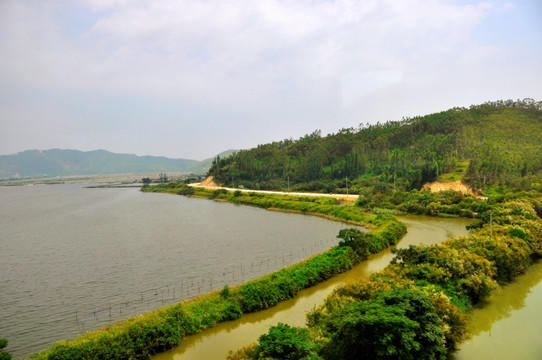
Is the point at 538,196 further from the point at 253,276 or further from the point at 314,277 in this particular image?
the point at 253,276

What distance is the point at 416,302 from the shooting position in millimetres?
15508

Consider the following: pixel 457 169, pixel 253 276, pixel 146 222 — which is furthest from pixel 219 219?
pixel 457 169

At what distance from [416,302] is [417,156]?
87939 mm

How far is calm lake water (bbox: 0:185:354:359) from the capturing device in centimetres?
2158

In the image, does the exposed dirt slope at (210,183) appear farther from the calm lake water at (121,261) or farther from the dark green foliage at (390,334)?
the dark green foliage at (390,334)

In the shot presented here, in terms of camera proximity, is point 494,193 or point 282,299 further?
point 494,193

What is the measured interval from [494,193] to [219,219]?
175 feet

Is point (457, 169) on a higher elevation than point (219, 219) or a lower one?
higher

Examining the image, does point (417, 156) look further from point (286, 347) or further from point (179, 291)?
point (286, 347)

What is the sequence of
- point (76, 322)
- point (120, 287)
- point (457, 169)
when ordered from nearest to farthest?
point (76, 322)
point (120, 287)
point (457, 169)

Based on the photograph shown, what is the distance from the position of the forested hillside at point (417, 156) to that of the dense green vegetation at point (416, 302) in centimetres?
4294

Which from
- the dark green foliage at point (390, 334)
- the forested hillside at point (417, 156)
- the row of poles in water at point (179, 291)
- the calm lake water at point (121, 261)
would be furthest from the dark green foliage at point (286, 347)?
the forested hillside at point (417, 156)

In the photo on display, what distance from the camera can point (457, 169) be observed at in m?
77.6

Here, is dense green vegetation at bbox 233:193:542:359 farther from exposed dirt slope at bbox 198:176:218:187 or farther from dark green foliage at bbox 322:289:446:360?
exposed dirt slope at bbox 198:176:218:187
